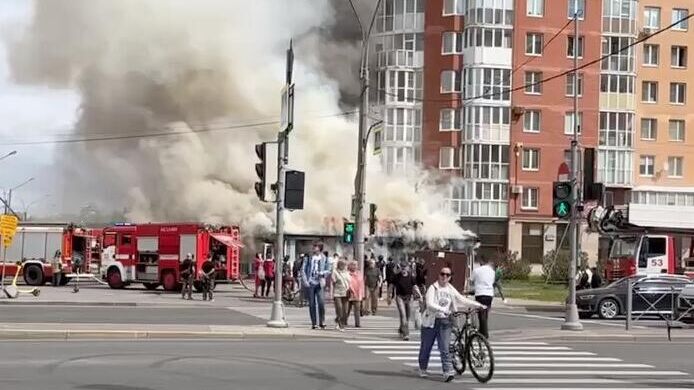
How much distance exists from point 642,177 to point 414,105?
1710cm

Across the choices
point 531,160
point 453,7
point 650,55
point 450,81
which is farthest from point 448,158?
point 650,55

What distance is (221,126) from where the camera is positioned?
200 feet

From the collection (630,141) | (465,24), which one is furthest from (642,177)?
(465,24)

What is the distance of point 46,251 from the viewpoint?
42031 millimetres

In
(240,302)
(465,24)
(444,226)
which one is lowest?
(240,302)

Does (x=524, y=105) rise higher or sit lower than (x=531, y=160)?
higher

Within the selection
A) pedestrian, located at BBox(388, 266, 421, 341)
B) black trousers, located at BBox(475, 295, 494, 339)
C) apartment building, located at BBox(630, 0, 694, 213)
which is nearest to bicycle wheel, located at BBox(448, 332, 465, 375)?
black trousers, located at BBox(475, 295, 494, 339)

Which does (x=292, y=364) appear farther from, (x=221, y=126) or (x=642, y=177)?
(x=642, y=177)

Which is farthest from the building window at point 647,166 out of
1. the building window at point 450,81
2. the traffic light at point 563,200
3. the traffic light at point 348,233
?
the traffic light at point 563,200

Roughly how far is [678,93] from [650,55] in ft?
11.1

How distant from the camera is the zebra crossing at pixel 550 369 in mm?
11909

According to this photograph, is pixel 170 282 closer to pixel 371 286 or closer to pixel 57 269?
pixel 57 269

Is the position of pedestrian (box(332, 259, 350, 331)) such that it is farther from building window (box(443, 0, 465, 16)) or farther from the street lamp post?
building window (box(443, 0, 465, 16))

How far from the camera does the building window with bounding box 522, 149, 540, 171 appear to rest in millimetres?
61125
